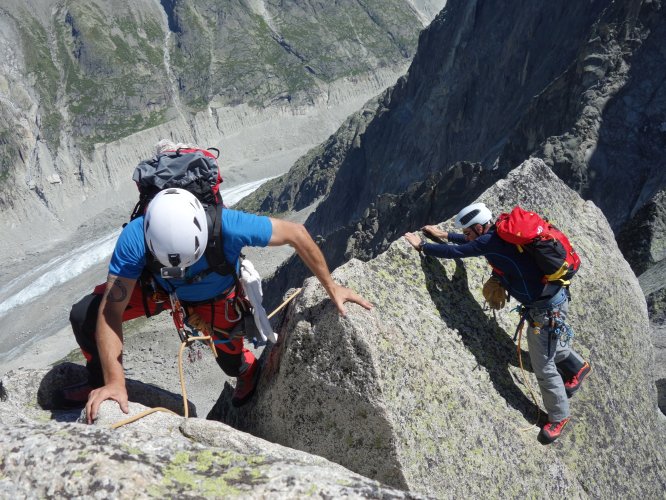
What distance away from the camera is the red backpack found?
6980 millimetres

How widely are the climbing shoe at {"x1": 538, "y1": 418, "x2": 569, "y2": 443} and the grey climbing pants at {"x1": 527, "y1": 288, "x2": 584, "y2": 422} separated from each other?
7 cm

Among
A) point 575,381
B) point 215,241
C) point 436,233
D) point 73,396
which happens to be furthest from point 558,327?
point 73,396

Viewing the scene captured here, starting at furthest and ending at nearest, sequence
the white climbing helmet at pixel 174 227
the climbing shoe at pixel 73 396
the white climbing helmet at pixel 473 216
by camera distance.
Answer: the climbing shoe at pixel 73 396, the white climbing helmet at pixel 473 216, the white climbing helmet at pixel 174 227

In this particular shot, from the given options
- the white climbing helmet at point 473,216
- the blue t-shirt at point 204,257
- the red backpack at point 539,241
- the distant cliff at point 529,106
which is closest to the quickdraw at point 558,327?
the red backpack at point 539,241

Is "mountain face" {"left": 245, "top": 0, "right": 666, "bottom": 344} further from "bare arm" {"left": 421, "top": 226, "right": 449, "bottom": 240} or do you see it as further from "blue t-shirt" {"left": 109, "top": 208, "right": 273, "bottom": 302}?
"blue t-shirt" {"left": 109, "top": 208, "right": 273, "bottom": 302}

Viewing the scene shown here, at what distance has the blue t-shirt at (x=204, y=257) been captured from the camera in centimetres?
589

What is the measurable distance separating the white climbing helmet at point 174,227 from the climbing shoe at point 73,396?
3.34 m

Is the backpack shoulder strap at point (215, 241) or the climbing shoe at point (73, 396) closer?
the backpack shoulder strap at point (215, 241)

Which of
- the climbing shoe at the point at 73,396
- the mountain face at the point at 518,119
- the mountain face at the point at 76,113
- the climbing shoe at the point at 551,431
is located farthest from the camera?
the mountain face at the point at 76,113

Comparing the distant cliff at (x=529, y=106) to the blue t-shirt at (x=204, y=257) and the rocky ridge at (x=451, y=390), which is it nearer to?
the rocky ridge at (x=451, y=390)

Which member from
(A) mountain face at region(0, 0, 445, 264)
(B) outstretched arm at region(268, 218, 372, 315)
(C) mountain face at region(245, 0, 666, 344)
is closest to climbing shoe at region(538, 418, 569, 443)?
(B) outstretched arm at region(268, 218, 372, 315)

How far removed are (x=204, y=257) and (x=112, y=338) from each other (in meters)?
1.35

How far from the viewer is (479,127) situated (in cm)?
6272

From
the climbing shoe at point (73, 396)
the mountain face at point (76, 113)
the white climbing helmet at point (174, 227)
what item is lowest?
the mountain face at point (76, 113)
